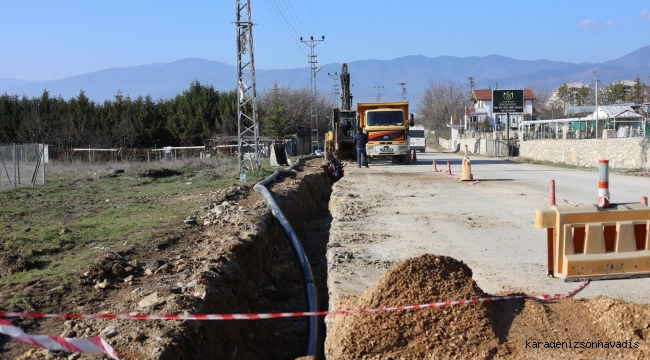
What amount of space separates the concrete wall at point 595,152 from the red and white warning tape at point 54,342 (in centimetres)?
2690

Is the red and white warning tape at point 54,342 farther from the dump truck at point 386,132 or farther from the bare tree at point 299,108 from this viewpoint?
the bare tree at point 299,108

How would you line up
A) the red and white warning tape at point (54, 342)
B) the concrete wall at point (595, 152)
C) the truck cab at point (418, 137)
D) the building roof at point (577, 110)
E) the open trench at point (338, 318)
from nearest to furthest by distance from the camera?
the red and white warning tape at point (54, 342) → the open trench at point (338, 318) → the concrete wall at point (595, 152) → the truck cab at point (418, 137) → the building roof at point (577, 110)

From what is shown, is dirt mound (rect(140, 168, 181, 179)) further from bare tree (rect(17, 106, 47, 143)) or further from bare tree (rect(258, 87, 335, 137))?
bare tree (rect(258, 87, 335, 137))

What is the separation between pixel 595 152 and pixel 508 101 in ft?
59.0

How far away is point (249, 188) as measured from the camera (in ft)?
62.5

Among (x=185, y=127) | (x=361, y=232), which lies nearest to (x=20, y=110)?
(x=185, y=127)

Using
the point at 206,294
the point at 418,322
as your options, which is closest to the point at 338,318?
the point at 418,322

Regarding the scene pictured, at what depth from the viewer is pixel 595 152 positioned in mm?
32094

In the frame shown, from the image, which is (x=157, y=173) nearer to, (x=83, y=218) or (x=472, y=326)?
(x=83, y=218)

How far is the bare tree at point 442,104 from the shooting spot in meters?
119

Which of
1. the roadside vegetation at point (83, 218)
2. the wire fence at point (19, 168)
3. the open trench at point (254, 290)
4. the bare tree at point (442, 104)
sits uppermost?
the bare tree at point (442, 104)

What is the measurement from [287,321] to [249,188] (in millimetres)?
9461

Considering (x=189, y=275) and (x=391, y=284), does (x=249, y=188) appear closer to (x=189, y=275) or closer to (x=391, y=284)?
(x=189, y=275)

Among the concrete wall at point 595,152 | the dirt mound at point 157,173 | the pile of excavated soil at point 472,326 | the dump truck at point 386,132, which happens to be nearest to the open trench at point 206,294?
the pile of excavated soil at point 472,326
